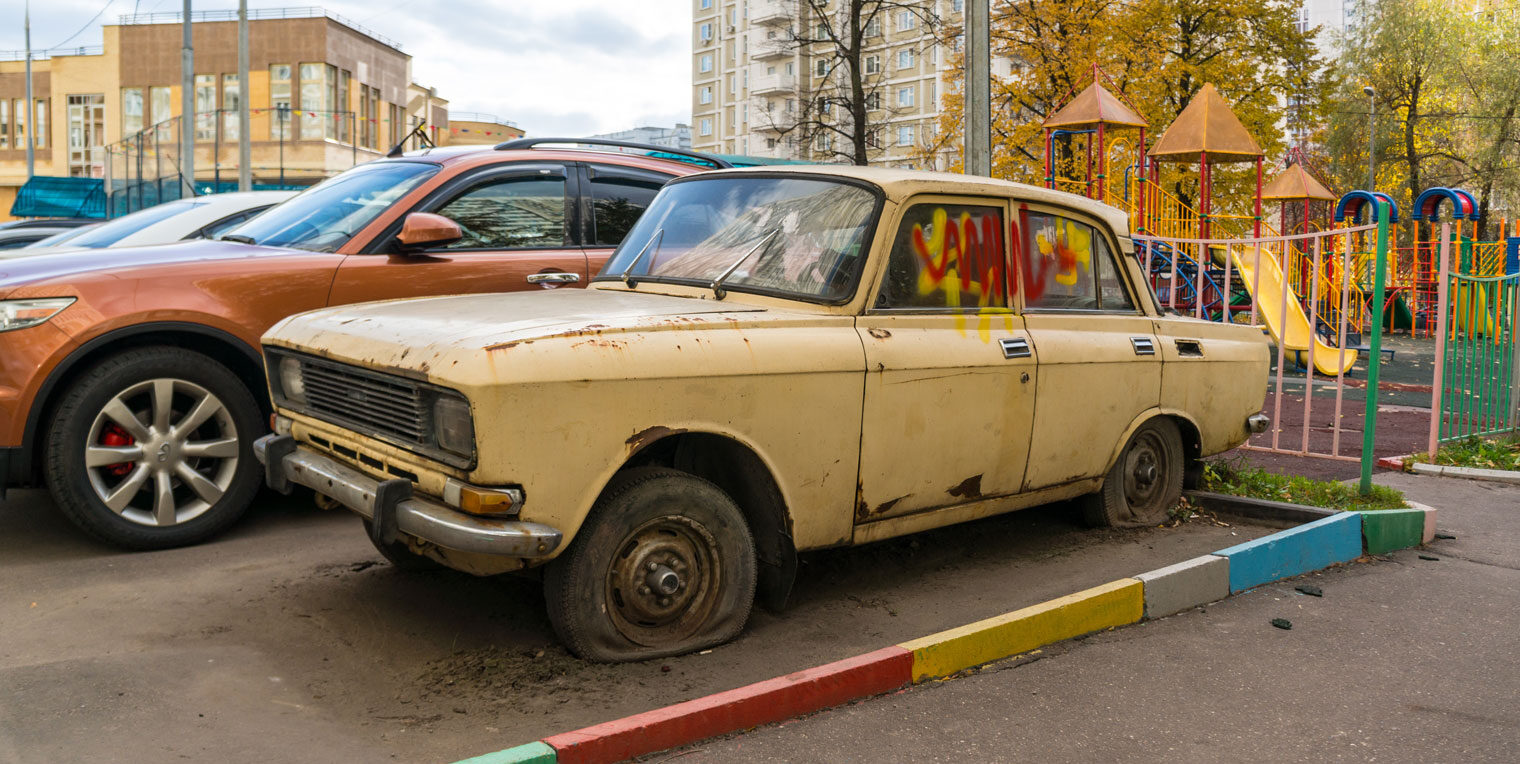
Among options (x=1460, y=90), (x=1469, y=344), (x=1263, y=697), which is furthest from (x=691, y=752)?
(x=1460, y=90)

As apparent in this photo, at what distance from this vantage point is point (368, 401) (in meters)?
3.97

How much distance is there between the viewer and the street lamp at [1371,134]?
44.4m

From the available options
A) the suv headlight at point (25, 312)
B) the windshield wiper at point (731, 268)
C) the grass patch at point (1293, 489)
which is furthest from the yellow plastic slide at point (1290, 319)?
the suv headlight at point (25, 312)

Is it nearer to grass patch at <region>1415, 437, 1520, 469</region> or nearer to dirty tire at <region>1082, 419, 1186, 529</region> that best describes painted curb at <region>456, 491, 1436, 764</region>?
dirty tire at <region>1082, 419, 1186, 529</region>

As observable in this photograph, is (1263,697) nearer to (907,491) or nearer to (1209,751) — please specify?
(1209,751)

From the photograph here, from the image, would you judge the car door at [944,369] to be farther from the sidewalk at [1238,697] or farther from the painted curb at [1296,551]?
the painted curb at [1296,551]

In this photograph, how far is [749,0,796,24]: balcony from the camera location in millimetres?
78812

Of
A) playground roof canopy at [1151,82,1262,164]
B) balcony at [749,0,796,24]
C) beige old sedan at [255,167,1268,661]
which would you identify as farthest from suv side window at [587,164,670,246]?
balcony at [749,0,796,24]

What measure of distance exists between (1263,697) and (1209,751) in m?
0.58

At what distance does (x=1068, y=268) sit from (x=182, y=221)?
284 inches

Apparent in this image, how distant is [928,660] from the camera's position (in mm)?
3955

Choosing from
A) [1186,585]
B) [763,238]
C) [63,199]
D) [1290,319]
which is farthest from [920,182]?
[63,199]

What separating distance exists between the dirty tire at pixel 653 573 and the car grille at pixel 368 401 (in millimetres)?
632

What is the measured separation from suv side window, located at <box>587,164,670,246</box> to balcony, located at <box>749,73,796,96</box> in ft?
252
